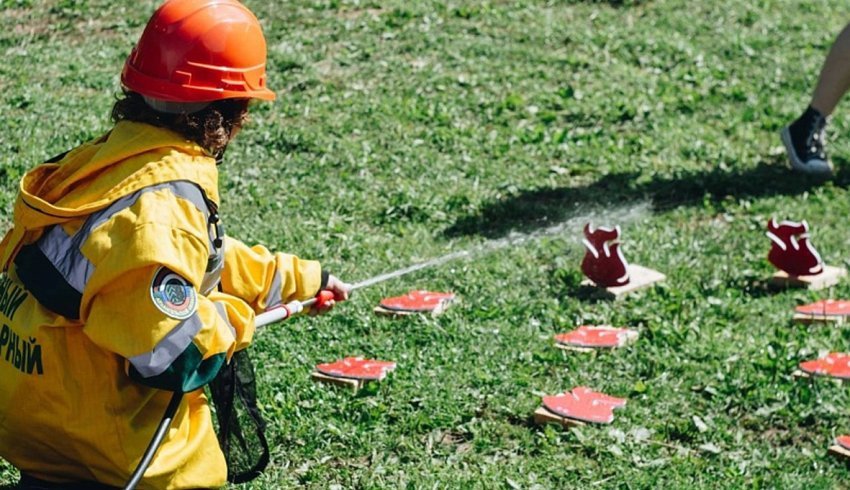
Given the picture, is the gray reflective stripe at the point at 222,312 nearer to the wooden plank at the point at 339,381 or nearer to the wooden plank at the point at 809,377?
the wooden plank at the point at 339,381

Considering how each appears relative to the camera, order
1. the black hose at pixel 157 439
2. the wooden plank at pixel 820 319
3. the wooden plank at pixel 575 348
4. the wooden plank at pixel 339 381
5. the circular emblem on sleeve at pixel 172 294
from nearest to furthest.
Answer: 1. the circular emblem on sleeve at pixel 172 294
2. the black hose at pixel 157 439
3. the wooden plank at pixel 339 381
4. the wooden plank at pixel 575 348
5. the wooden plank at pixel 820 319

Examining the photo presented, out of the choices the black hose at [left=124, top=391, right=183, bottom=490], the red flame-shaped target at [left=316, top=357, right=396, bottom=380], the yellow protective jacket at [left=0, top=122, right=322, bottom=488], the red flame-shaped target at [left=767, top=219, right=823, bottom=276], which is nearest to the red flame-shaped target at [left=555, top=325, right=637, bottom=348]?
the red flame-shaped target at [left=316, top=357, right=396, bottom=380]

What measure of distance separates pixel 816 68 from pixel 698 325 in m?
4.89

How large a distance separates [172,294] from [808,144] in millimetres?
6083

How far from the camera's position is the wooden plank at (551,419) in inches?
187

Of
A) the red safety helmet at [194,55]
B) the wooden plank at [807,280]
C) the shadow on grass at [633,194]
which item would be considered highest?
the red safety helmet at [194,55]

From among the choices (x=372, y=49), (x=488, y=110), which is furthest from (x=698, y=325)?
(x=372, y=49)

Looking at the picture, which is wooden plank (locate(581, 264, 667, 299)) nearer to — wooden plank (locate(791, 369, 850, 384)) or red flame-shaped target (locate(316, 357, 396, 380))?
wooden plank (locate(791, 369, 850, 384))

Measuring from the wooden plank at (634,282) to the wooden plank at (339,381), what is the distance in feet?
5.45

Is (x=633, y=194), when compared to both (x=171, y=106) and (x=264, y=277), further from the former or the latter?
(x=171, y=106)

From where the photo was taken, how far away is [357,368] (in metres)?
5.04

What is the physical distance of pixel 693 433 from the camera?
4820 mm

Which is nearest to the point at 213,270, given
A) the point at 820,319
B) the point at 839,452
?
the point at 839,452

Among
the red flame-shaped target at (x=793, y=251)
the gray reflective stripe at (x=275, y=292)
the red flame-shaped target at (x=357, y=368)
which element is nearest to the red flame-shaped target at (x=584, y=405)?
the red flame-shaped target at (x=357, y=368)
